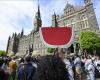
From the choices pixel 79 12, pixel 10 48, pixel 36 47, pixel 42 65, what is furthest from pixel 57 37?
pixel 10 48

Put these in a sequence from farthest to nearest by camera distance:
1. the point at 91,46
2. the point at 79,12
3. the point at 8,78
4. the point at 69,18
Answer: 1. the point at 69,18
2. the point at 79,12
3. the point at 91,46
4. the point at 8,78

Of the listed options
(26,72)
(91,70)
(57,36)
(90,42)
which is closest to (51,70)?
(26,72)

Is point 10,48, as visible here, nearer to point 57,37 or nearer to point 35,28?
point 35,28

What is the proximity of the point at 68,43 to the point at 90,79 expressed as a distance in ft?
7.21

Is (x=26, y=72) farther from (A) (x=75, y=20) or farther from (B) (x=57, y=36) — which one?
(A) (x=75, y=20)

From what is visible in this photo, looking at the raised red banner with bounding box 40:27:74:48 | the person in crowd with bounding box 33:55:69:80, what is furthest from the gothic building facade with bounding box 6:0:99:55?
the person in crowd with bounding box 33:55:69:80

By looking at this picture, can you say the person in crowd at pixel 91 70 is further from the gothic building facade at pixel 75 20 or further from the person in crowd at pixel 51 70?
the gothic building facade at pixel 75 20

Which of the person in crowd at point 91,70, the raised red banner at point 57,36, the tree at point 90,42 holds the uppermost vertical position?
the tree at point 90,42

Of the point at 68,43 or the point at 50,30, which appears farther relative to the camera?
the point at 50,30

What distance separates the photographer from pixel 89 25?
43.1 meters

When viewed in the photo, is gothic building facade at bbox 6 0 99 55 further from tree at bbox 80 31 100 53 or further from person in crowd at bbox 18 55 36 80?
person in crowd at bbox 18 55 36 80

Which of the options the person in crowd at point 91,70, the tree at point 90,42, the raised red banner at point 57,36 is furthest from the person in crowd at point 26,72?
the tree at point 90,42

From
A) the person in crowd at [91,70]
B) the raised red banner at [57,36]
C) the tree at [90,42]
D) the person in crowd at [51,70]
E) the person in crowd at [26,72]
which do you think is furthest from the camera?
the tree at [90,42]

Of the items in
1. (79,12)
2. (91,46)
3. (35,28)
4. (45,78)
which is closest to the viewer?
(45,78)
